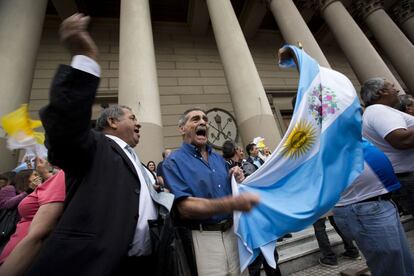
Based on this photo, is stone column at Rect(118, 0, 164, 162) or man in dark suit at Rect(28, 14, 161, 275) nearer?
man in dark suit at Rect(28, 14, 161, 275)

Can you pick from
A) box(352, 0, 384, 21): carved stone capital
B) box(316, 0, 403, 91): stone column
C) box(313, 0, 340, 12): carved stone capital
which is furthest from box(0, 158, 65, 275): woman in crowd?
box(352, 0, 384, 21): carved stone capital

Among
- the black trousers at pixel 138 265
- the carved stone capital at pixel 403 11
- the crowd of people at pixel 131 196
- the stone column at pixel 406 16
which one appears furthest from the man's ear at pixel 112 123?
the carved stone capital at pixel 403 11

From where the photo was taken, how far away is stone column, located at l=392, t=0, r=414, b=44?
10914 millimetres

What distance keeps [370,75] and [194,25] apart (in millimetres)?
6937

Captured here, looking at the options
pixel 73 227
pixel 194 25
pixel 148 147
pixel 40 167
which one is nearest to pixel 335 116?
pixel 73 227

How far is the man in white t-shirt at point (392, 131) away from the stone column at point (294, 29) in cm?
508

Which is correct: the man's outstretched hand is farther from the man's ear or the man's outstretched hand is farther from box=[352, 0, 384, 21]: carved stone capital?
box=[352, 0, 384, 21]: carved stone capital

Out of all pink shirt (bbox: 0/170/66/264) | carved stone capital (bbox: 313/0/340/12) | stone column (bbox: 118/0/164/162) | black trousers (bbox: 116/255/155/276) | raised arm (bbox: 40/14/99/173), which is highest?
carved stone capital (bbox: 313/0/340/12)

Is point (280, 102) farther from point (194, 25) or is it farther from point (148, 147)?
point (148, 147)

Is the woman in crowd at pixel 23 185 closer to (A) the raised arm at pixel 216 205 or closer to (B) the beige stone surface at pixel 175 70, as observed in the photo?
(A) the raised arm at pixel 216 205

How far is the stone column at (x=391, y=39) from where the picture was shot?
8.58 metres

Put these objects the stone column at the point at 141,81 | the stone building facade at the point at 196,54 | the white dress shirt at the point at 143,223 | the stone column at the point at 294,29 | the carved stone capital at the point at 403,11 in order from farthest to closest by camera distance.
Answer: the carved stone capital at the point at 403,11
the stone column at the point at 294,29
the stone building facade at the point at 196,54
the stone column at the point at 141,81
the white dress shirt at the point at 143,223

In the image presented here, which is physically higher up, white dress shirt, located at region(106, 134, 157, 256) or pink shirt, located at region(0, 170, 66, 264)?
pink shirt, located at region(0, 170, 66, 264)

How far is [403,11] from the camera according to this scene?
36.9 ft
